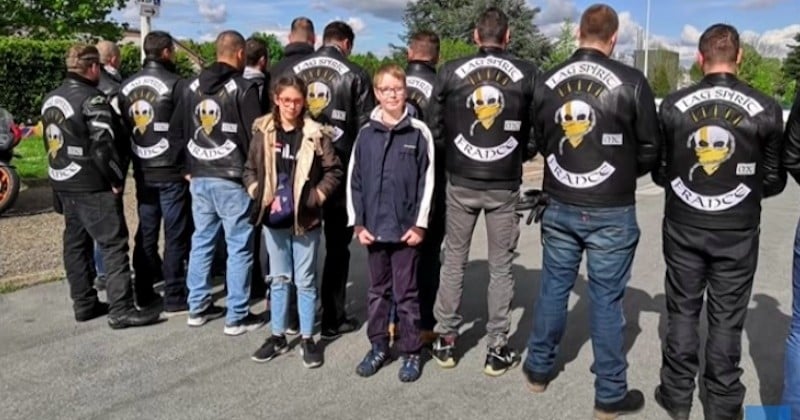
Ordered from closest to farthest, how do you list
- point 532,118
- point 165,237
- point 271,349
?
point 532,118 → point 271,349 → point 165,237

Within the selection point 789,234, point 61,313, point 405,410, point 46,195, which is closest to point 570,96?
point 405,410

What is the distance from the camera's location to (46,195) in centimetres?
961

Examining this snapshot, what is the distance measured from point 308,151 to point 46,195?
268 inches

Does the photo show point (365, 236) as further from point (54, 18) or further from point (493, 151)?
point (54, 18)

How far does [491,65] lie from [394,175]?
89 cm

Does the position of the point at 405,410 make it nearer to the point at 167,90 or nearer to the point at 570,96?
the point at 570,96

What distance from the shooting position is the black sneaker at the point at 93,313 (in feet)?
17.1

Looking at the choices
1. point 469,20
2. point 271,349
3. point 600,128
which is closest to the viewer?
point 600,128

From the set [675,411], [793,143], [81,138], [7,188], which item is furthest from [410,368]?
[7,188]

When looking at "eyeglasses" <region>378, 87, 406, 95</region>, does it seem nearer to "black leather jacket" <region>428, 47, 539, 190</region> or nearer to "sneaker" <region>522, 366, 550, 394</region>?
"black leather jacket" <region>428, 47, 539, 190</region>

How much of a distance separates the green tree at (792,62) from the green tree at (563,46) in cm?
2515

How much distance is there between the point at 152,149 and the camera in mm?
5273

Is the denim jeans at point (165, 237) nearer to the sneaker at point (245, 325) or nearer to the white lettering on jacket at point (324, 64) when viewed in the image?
the sneaker at point (245, 325)

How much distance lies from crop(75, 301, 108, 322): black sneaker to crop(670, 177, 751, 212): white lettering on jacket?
414 cm
